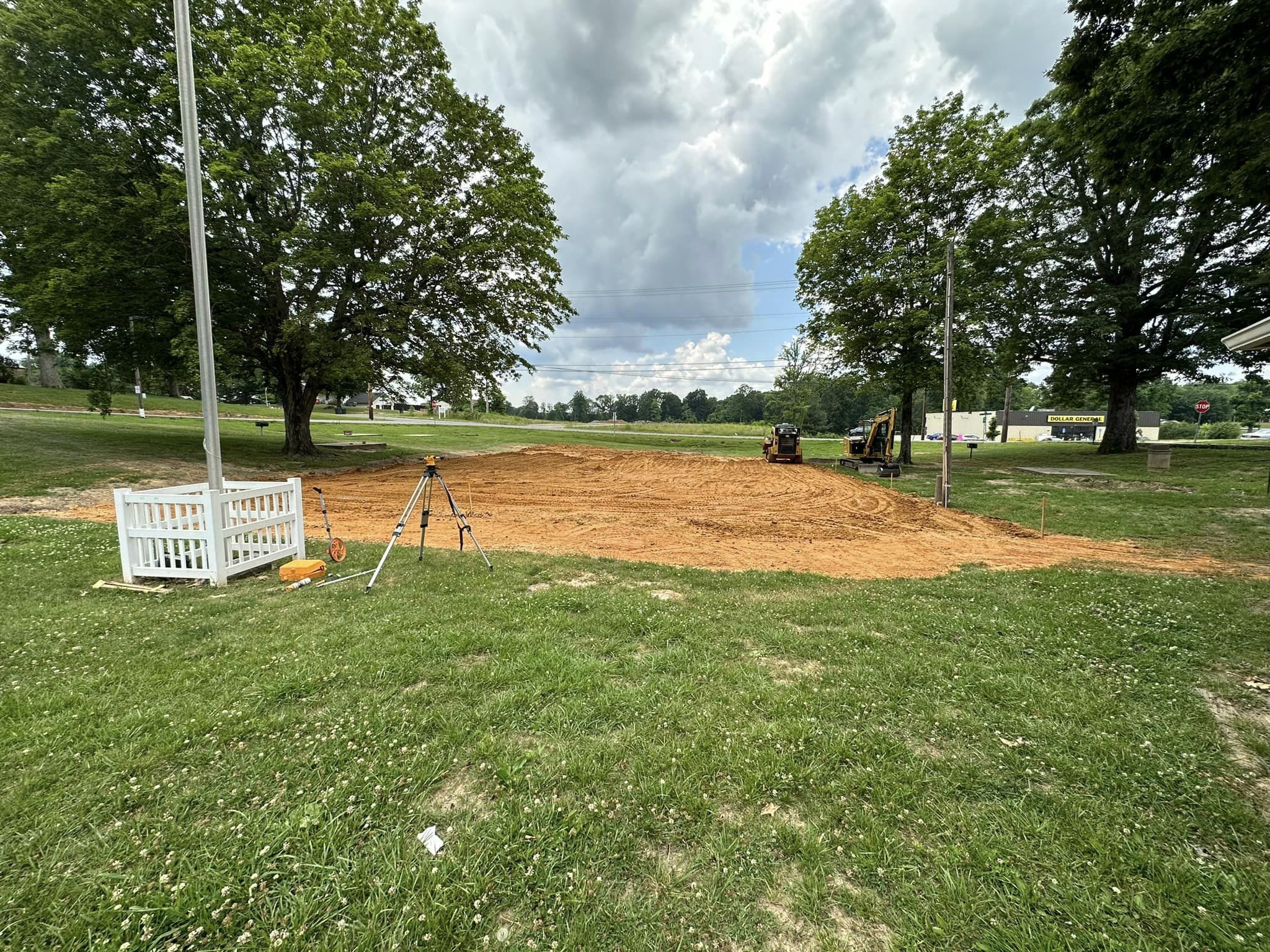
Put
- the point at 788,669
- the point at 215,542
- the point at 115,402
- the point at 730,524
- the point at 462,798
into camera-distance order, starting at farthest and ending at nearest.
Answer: the point at 115,402 < the point at 730,524 < the point at 215,542 < the point at 788,669 < the point at 462,798

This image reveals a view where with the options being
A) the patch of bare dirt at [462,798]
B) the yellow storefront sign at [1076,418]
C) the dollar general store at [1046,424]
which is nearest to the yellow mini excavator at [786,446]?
the patch of bare dirt at [462,798]

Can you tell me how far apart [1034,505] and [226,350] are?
2319 cm

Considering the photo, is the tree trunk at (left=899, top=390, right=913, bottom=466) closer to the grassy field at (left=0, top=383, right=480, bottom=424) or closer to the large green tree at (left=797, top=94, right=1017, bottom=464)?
the large green tree at (left=797, top=94, right=1017, bottom=464)

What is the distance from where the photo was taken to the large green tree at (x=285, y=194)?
13.3 m

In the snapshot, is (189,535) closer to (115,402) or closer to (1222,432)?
(115,402)

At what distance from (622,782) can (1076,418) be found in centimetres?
9836

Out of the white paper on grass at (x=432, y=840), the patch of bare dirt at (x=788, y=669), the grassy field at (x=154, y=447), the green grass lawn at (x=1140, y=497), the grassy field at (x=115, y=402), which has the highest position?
the grassy field at (x=115, y=402)

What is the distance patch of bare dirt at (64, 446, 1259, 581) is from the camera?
7.25 metres

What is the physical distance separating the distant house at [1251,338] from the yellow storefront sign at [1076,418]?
8645 centimetres

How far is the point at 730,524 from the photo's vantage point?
978 centimetres

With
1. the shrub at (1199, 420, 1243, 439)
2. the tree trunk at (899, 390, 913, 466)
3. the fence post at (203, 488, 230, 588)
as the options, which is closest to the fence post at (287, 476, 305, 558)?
the fence post at (203, 488, 230, 588)

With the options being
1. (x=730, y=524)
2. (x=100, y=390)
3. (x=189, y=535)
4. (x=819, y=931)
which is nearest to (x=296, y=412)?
(x=100, y=390)

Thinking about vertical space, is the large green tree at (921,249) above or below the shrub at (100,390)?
above

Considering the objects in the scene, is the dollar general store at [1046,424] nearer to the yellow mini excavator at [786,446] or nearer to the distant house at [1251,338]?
the yellow mini excavator at [786,446]
